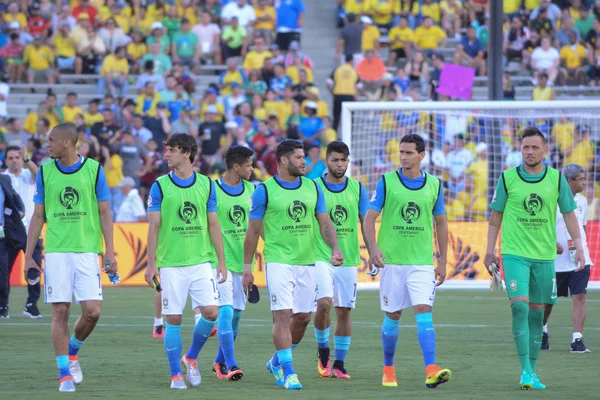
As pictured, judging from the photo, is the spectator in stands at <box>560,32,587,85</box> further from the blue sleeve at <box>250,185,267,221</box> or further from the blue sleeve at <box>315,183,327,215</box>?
the blue sleeve at <box>250,185,267,221</box>

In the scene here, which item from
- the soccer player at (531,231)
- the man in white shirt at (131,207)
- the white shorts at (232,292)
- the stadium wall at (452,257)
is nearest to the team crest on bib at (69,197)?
the white shorts at (232,292)

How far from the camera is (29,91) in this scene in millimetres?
31031

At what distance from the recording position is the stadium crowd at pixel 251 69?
1021 inches

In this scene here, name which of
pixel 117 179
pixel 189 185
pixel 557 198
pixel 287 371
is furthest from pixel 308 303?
pixel 117 179

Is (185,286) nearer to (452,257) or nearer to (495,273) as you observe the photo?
(495,273)

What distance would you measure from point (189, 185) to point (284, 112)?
17474 millimetres

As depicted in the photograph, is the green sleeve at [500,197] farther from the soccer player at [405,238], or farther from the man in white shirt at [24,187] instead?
the man in white shirt at [24,187]

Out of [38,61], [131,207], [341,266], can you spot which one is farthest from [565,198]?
[38,61]

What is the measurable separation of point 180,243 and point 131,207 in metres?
14.5

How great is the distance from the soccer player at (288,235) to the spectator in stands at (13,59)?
21606 mm

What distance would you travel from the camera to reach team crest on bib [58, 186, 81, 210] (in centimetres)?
1035

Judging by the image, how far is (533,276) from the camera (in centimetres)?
1070

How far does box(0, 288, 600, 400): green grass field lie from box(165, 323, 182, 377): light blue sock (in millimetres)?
226

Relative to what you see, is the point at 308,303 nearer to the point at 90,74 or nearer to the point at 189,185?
the point at 189,185
